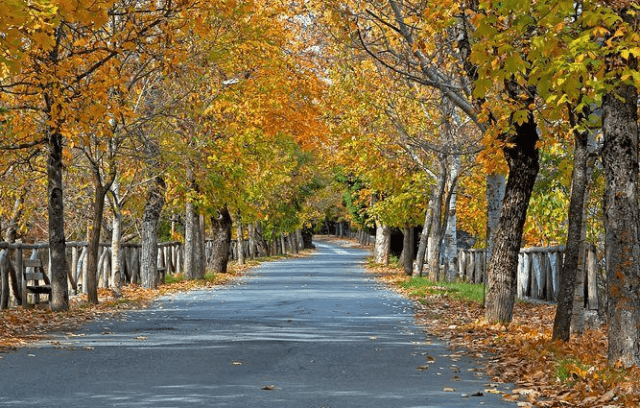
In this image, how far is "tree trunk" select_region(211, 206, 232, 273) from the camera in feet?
145

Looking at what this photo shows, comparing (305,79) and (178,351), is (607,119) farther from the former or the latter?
(305,79)

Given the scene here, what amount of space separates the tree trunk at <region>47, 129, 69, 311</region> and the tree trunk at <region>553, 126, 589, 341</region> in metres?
10.0

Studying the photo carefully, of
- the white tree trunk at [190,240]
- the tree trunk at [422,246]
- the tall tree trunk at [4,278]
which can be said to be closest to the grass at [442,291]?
the tree trunk at [422,246]

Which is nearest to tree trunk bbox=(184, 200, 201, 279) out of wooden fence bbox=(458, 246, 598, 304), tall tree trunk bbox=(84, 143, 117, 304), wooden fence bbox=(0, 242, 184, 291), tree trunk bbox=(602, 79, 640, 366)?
wooden fence bbox=(0, 242, 184, 291)

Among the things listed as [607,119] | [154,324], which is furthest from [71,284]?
[607,119]

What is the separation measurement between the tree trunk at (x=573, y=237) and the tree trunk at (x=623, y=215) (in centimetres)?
270

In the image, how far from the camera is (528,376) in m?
11.3

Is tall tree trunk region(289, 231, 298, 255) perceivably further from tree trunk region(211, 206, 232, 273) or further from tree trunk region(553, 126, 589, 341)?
tree trunk region(553, 126, 589, 341)

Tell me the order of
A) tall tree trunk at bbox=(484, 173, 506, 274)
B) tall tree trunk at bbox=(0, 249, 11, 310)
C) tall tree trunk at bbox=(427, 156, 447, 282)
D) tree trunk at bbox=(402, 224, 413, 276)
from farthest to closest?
tree trunk at bbox=(402, 224, 413, 276) < tall tree trunk at bbox=(427, 156, 447, 282) < tall tree trunk at bbox=(484, 173, 506, 274) < tall tree trunk at bbox=(0, 249, 11, 310)

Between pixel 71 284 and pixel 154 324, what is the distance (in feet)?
25.9

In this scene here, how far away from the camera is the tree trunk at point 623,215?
36.1 feet

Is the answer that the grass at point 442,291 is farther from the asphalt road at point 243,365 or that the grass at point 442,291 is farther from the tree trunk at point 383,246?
the tree trunk at point 383,246

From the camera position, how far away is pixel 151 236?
30.8m

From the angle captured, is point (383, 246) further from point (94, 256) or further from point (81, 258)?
point (94, 256)
